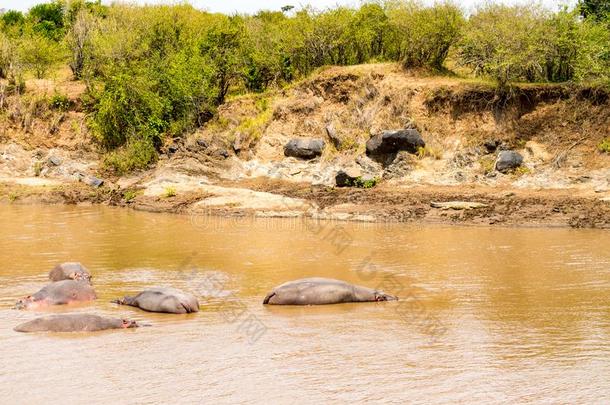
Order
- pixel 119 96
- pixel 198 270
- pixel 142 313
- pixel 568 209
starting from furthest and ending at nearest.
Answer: pixel 119 96 → pixel 568 209 → pixel 198 270 → pixel 142 313

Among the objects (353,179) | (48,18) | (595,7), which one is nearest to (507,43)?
(353,179)

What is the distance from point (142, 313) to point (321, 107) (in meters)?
20.0

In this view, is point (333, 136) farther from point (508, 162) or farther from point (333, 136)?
point (508, 162)

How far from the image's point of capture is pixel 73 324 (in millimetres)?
9836

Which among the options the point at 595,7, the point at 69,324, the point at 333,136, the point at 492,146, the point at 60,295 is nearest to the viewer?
the point at 69,324

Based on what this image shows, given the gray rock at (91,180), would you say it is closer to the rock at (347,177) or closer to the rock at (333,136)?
the rock at (333,136)

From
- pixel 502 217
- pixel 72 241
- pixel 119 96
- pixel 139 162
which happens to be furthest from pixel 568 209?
pixel 119 96

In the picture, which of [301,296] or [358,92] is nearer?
[301,296]

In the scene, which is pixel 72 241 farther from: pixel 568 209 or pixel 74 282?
pixel 568 209

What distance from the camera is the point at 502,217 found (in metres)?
20.5

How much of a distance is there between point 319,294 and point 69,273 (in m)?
4.41

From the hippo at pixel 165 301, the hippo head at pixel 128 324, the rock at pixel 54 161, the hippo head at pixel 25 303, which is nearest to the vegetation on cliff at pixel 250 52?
the rock at pixel 54 161

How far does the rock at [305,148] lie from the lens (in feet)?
91.2

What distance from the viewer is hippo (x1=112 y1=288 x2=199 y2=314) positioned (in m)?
10.8
